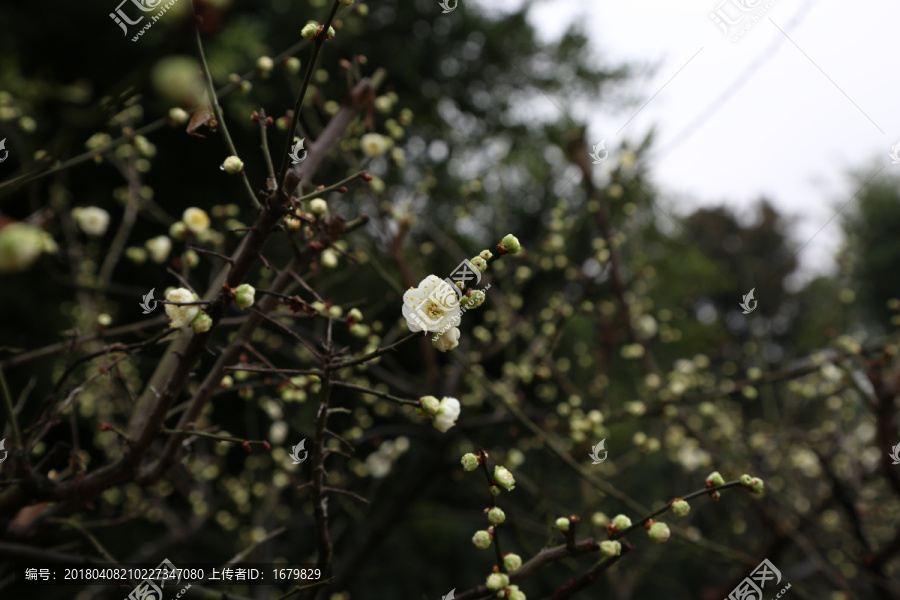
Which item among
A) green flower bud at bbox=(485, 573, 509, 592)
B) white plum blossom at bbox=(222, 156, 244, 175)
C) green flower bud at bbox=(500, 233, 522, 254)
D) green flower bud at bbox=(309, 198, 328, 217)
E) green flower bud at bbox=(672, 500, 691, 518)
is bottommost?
green flower bud at bbox=(485, 573, 509, 592)

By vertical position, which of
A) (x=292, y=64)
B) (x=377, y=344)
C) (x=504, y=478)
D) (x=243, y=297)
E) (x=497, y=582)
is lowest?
(x=497, y=582)

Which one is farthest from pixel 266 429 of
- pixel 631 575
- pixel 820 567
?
pixel 820 567

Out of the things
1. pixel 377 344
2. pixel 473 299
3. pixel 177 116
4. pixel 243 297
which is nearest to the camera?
pixel 473 299

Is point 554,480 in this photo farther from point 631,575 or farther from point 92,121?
point 92,121

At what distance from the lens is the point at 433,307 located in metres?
0.81

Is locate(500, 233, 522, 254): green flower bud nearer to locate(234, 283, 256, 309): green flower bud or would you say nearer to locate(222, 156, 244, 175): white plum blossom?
locate(234, 283, 256, 309): green flower bud

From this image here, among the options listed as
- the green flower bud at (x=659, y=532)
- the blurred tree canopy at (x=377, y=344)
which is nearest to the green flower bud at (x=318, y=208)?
the blurred tree canopy at (x=377, y=344)

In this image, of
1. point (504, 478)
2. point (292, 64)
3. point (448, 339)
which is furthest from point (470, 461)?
point (292, 64)

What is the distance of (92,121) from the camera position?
1.52 feet

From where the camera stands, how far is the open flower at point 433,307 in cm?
79

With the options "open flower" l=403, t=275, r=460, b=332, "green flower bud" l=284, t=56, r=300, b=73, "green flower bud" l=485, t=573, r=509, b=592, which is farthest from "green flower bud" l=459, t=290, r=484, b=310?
"green flower bud" l=284, t=56, r=300, b=73

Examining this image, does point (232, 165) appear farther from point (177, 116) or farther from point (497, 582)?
point (497, 582)

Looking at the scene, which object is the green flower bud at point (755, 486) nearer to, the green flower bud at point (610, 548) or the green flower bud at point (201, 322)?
the green flower bud at point (610, 548)

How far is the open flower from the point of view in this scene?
790mm
